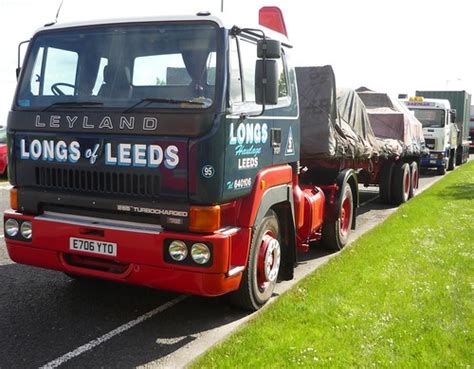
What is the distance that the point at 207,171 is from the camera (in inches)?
155

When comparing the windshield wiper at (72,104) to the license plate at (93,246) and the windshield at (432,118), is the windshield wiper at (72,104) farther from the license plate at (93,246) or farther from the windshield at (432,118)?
the windshield at (432,118)

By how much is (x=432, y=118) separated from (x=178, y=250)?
1633cm

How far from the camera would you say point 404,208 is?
10.7 meters

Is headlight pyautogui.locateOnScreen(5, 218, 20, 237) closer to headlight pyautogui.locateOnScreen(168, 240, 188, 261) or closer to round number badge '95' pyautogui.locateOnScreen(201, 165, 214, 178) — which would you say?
headlight pyautogui.locateOnScreen(168, 240, 188, 261)

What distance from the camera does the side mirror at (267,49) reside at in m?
4.19

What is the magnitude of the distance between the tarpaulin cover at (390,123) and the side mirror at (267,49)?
5644 mm

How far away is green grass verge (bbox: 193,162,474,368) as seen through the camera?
12.7 ft

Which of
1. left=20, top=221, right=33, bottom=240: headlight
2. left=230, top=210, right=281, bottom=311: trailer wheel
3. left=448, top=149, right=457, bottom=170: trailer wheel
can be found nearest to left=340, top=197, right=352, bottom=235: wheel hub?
left=230, top=210, right=281, bottom=311: trailer wheel

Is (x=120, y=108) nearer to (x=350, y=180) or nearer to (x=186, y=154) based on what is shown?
(x=186, y=154)

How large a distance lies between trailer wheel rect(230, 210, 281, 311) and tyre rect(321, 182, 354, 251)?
6.90 ft

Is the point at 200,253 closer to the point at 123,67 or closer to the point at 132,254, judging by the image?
the point at 132,254

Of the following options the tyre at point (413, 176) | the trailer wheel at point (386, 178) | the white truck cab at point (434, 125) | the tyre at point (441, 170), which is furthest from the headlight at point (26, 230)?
the tyre at point (441, 170)

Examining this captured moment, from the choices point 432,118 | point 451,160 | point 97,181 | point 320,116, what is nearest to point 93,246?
point 97,181

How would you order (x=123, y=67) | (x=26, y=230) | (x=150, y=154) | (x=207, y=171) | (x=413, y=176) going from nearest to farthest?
(x=207, y=171) → (x=150, y=154) → (x=123, y=67) → (x=26, y=230) → (x=413, y=176)
